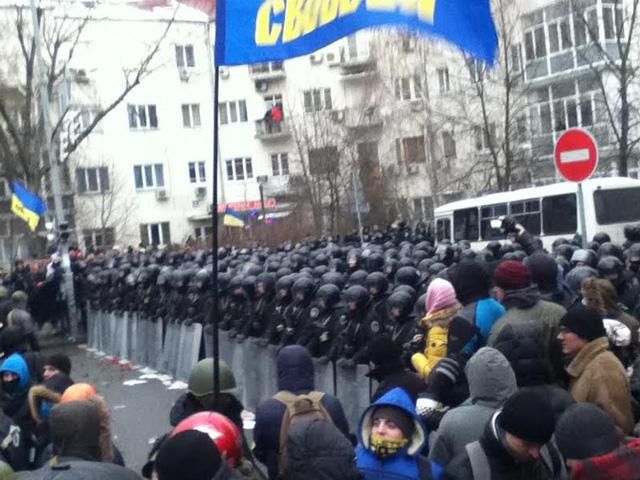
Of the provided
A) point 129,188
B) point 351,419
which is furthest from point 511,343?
point 129,188

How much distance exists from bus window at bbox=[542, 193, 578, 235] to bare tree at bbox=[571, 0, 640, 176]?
9.24ft

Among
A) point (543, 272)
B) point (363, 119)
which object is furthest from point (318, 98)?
point (543, 272)

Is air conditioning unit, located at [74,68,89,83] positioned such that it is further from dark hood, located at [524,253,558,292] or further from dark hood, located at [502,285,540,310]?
dark hood, located at [502,285,540,310]

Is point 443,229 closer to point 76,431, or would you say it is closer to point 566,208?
point 566,208

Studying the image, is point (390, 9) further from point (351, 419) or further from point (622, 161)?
point (622, 161)

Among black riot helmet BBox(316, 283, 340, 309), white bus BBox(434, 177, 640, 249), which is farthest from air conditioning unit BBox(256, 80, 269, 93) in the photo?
black riot helmet BBox(316, 283, 340, 309)

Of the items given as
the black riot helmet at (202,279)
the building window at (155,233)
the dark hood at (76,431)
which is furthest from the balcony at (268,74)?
the dark hood at (76,431)

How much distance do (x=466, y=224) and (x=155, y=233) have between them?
87.9ft

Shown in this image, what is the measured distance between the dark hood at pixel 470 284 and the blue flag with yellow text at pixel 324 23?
1.76 meters

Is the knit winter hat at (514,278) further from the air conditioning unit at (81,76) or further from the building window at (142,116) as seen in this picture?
the building window at (142,116)

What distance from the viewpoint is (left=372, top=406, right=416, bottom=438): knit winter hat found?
4.45 meters

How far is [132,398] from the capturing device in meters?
14.0

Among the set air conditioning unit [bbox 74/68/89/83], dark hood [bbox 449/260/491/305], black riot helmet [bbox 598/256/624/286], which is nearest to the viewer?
dark hood [bbox 449/260/491/305]

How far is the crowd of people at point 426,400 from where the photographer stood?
161 inches
